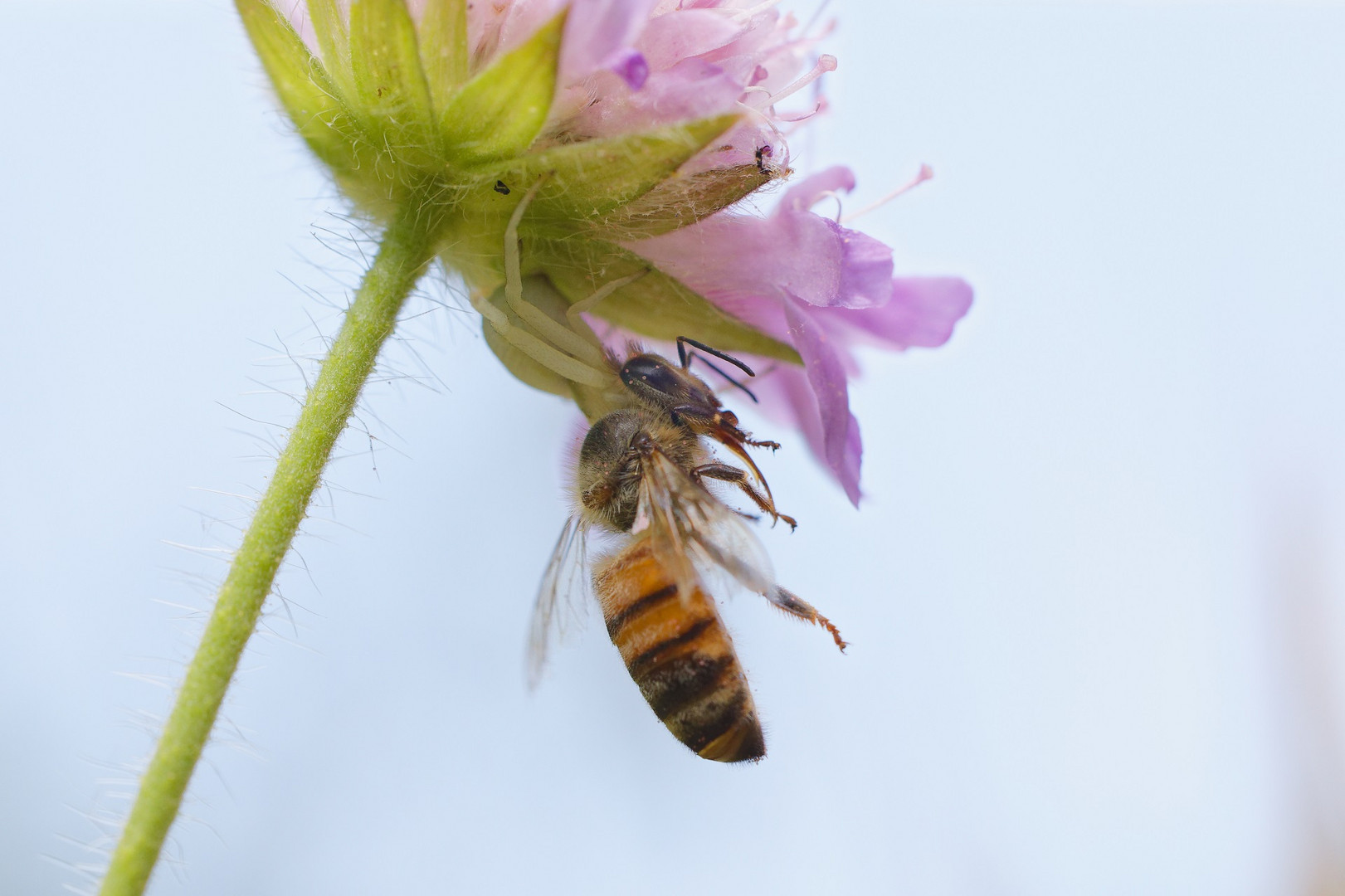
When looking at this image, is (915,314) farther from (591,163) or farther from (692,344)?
(591,163)

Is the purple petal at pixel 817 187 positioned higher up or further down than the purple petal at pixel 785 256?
higher up

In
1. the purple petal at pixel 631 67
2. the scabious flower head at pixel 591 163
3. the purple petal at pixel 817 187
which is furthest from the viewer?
the purple petal at pixel 817 187

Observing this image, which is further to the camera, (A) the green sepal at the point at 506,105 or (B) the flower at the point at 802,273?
(B) the flower at the point at 802,273

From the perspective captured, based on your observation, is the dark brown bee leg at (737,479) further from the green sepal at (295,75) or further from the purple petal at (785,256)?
the green sepal at (295,75)

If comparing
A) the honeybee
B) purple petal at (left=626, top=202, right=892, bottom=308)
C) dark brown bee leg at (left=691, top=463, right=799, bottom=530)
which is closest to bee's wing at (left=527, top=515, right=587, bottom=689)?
the honeybee

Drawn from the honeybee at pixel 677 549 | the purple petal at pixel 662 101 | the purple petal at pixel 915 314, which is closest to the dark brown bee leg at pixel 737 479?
the honeybee at pixel 677 549

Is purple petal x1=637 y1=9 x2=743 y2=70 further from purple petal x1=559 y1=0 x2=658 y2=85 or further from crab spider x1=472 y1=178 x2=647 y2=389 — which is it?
crab spider x1=472 y1=178 x2=647 y2=389

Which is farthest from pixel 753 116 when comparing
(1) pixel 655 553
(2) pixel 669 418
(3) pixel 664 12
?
(1) pixel 655 553

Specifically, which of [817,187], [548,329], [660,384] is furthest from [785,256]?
[548,329]
